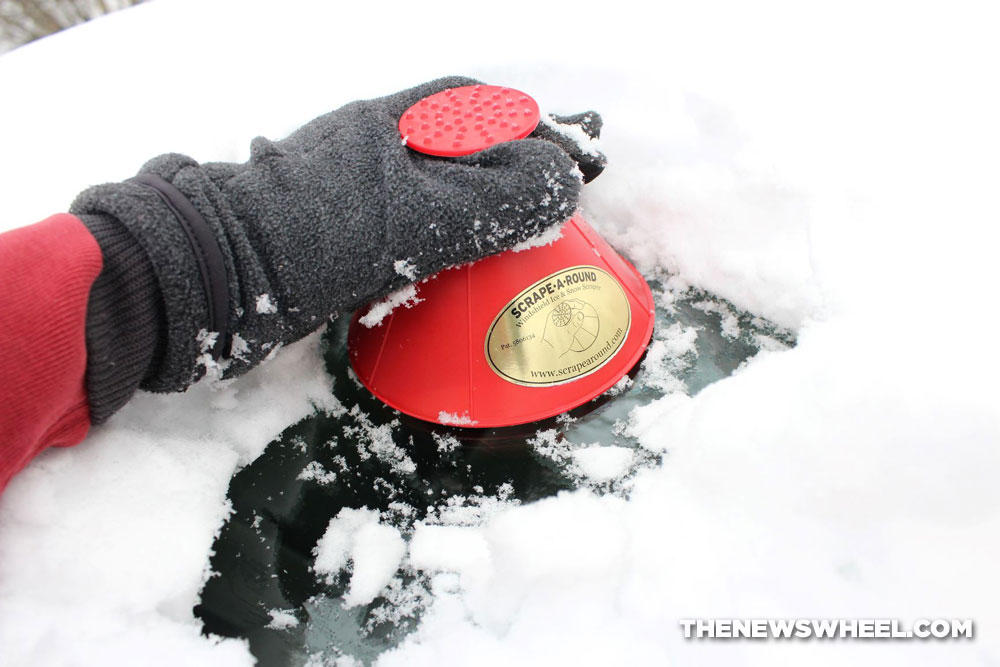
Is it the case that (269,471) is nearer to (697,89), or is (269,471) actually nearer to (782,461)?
(782,461)

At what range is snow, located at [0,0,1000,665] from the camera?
0.65 meters

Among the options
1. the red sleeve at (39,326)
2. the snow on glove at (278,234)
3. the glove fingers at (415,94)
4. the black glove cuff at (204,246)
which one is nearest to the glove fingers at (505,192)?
the snow on glove at (278,234)

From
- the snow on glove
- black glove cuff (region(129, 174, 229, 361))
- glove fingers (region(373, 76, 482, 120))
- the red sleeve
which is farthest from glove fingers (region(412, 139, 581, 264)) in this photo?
the red sleeve

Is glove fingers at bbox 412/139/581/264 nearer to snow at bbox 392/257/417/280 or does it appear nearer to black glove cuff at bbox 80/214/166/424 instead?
snow at bbox 392/257/417/280

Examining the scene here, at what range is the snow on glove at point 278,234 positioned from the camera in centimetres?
66

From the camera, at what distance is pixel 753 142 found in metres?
1.09

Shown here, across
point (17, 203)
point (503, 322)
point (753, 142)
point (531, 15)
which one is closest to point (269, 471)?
point (503, 322)

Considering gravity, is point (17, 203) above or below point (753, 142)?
above

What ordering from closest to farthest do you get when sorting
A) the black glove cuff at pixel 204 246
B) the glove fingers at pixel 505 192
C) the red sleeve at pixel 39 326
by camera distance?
1. the red sleeve at pixel 39 326
2. the black glove cuff at pixel 204 246
3. the glove fingers at pixel 505 192

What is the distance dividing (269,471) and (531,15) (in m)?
1.01

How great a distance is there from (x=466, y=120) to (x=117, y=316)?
18.6 inches
